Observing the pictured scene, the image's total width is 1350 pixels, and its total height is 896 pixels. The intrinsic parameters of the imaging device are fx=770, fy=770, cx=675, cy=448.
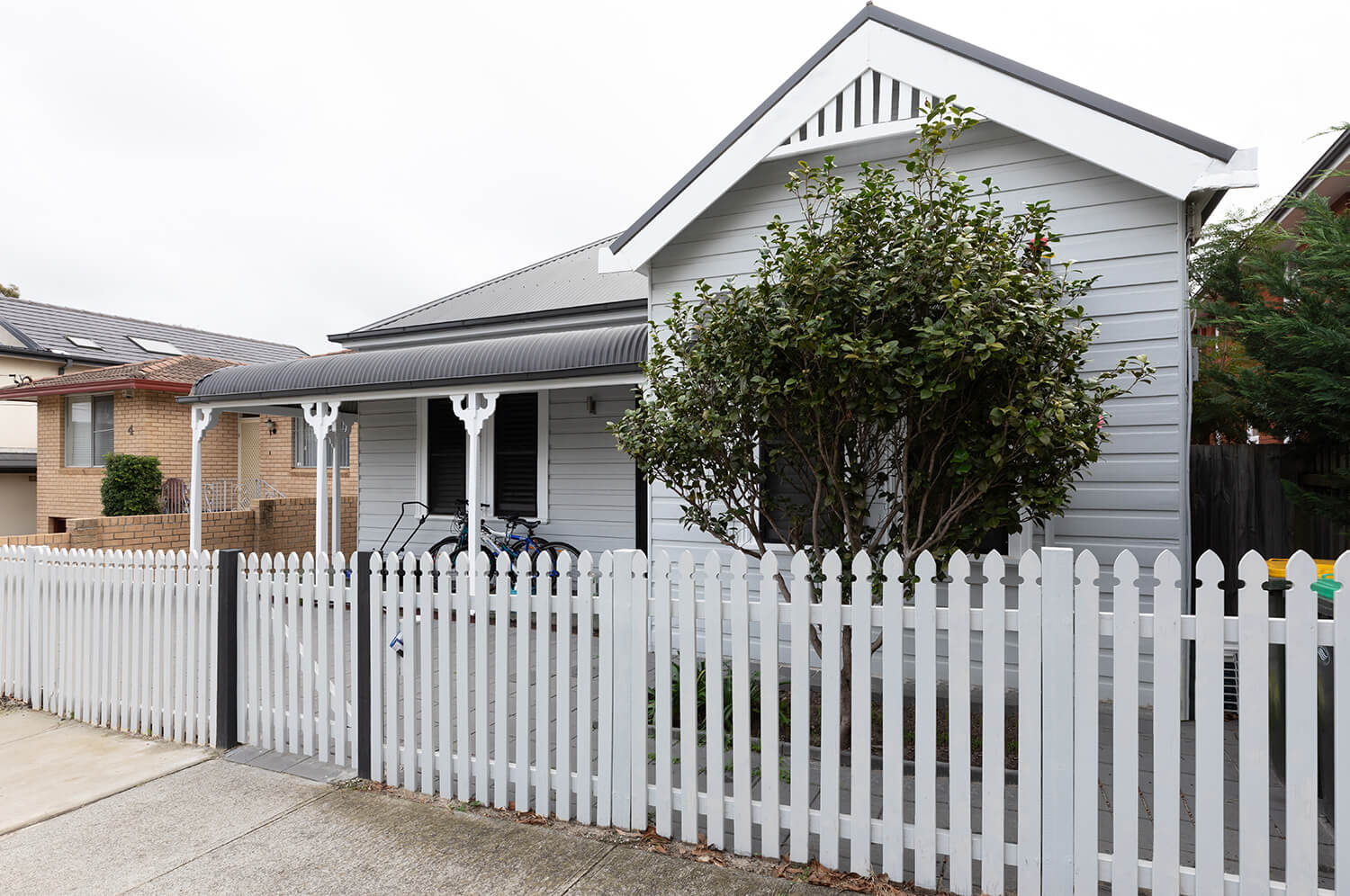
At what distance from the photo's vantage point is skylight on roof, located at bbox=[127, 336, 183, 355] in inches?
899

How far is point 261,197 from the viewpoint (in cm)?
2817

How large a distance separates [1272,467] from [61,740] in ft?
29.5

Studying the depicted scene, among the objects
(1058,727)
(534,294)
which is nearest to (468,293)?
(534,294)

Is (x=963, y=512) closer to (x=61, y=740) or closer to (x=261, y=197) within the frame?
(x=61, y=740)

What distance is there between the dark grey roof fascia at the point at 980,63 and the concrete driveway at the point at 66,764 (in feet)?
16.0

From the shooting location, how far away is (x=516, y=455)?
32.0ft

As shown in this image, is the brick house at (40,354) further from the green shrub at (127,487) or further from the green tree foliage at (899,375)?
the green tree foliage at (899,375)

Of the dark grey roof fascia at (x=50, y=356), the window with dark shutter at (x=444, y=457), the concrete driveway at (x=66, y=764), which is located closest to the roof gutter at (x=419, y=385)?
the window with dark shutter at (x=444, y=457)

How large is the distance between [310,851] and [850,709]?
2552mm

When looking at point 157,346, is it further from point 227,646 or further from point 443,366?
point 227,646

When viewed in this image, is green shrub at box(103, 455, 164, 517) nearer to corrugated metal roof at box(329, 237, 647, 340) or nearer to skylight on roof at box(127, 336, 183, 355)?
corrugated metal roof at box(329, 237, 647, 340)

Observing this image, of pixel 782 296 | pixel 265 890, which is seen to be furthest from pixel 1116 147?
pixel 265 890

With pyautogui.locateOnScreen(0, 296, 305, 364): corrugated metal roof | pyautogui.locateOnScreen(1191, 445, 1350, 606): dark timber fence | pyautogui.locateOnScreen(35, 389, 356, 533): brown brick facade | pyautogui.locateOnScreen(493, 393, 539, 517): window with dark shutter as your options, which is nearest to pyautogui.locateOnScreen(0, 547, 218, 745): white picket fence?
pyautogui.locateOnScreen(493, 393, 539, 517): window with dark shutter

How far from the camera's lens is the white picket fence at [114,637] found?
15.6ft
